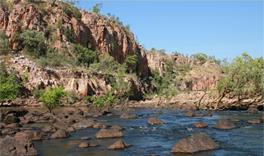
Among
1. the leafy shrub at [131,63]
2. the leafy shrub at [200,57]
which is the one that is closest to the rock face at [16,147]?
the leafy shrub at [131,63]

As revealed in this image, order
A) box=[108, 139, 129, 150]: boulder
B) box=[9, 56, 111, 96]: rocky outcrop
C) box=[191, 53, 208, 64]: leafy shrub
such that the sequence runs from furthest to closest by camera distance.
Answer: box=[191, 53, 208, 64]: leafy shrub, box=[9, 56, 111, 96]: rocky outcrop, box=[108, 139, 129, 150]: boulder

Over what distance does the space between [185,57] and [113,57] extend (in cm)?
5697

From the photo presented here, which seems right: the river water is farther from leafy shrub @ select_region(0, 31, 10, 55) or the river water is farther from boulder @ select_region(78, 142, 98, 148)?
leafy shrub @ select_region(0, 31, 10, 55)

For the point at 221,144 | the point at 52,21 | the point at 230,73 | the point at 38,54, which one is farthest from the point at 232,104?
the point at 52,21

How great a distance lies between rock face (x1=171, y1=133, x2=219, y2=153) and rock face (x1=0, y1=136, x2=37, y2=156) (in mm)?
7705

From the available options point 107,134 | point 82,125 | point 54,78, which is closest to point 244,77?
point 82,125

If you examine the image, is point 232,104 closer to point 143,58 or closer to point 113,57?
point 113,57

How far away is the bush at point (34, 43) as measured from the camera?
289 feet

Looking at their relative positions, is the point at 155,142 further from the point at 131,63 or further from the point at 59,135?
the point at 131,63

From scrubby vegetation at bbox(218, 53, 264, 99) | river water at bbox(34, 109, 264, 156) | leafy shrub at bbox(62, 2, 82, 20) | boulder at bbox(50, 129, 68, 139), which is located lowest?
river water at bbox(34, 109, 264, 156)

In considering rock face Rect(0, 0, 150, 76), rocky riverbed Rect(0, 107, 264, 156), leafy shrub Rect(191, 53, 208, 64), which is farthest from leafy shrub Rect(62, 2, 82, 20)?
leafy shrub Rect(191, 53, 208, 64)

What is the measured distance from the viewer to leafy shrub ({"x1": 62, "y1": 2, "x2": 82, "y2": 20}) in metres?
105

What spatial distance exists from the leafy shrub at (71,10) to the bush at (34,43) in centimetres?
Result: 1568

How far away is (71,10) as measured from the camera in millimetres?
107750
